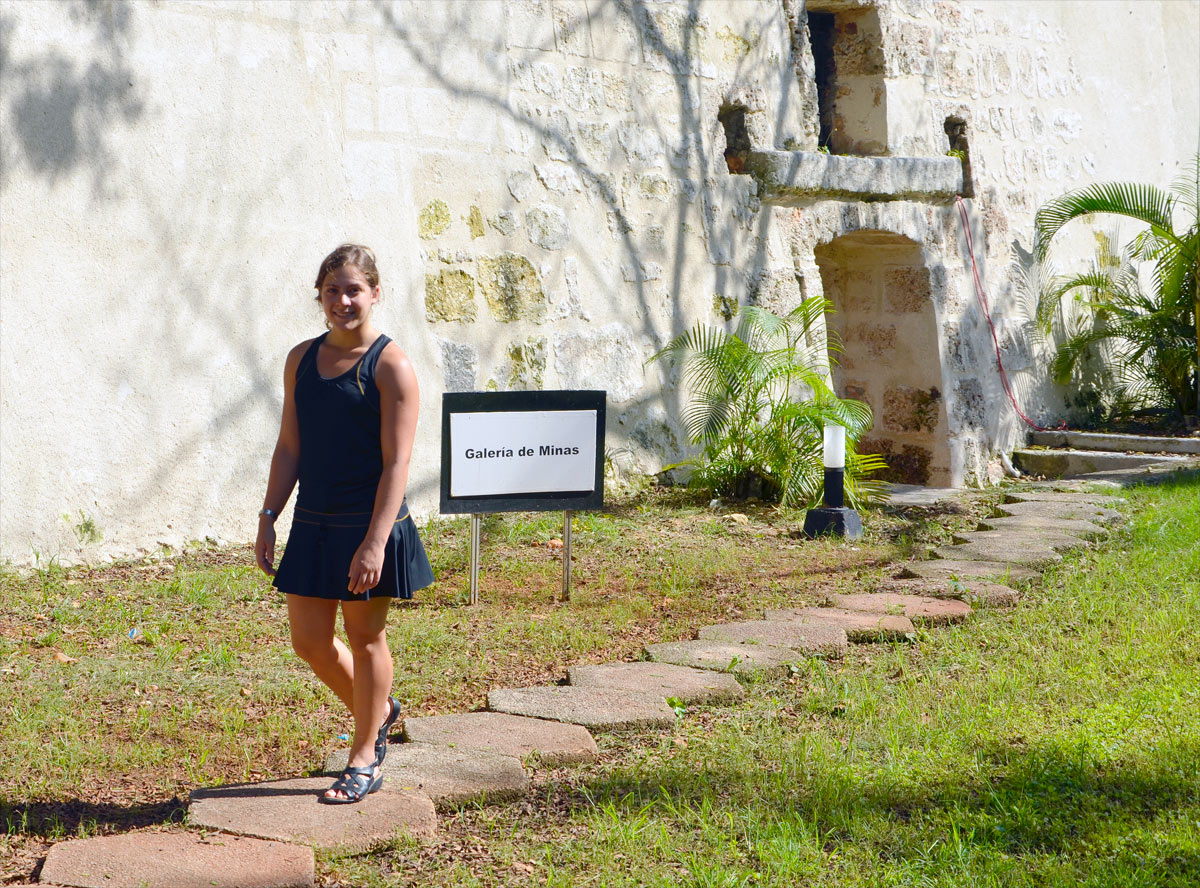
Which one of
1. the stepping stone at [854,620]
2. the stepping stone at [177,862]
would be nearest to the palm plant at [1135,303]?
the stepping stone at [854,620]

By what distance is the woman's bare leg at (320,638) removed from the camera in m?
2.90

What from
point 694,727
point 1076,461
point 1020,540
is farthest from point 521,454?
Result: point 1076,461

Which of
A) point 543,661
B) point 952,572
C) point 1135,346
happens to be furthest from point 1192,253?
point 543,661

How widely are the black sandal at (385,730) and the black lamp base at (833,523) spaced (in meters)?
3.49

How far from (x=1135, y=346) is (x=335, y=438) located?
9276 millimetres

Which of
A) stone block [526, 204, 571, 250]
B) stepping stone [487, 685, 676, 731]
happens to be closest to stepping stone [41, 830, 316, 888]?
stepping stone [487, 685, 676, 731]

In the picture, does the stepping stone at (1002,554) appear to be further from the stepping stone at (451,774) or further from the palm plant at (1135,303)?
the palm plant at (1135,303)

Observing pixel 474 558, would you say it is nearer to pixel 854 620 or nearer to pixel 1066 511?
pixel 854 620

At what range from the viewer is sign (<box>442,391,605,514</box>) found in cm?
477

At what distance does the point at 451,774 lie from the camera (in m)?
3.01

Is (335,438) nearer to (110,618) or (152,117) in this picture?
(110,618)

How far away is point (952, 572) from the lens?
520cm

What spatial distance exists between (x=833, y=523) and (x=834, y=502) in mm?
114

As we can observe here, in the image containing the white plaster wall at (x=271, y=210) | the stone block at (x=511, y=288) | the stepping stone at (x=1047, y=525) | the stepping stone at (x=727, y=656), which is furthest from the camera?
the stone block at (x=511, y=288)
